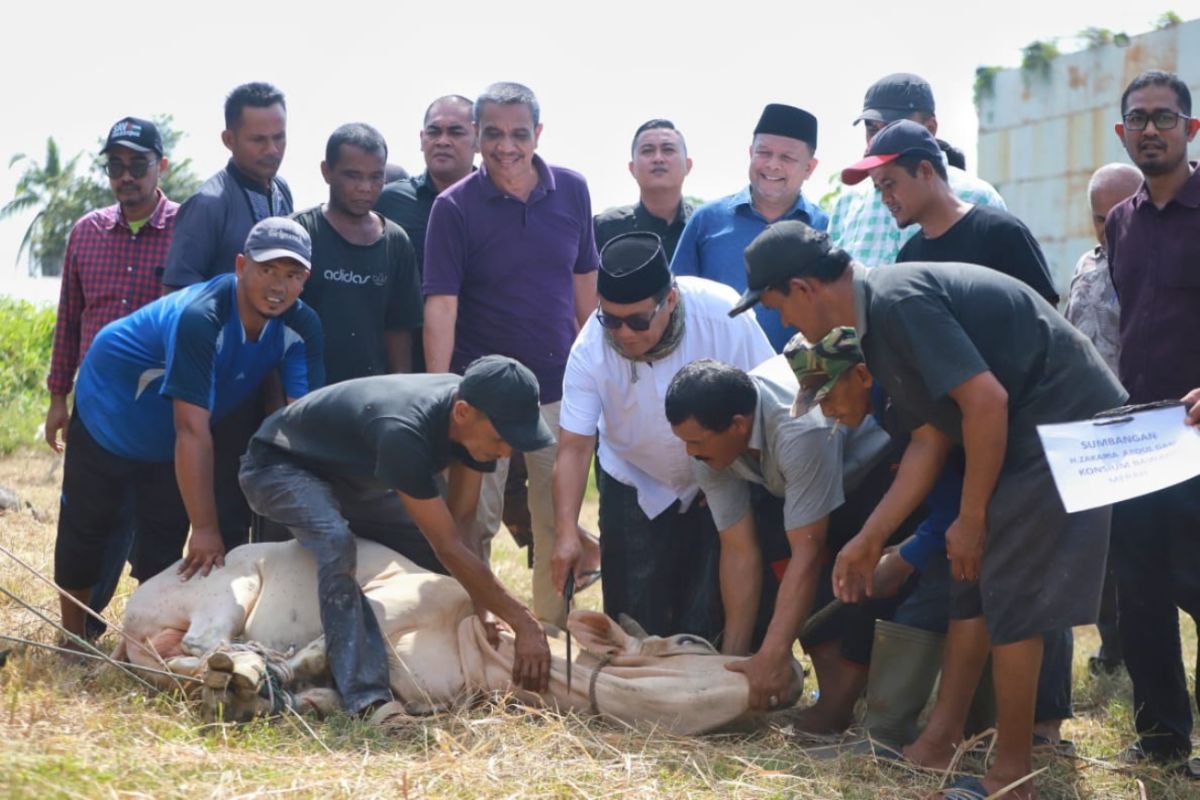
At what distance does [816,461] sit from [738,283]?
1.60 m

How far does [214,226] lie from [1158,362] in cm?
389

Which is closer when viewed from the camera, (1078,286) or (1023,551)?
(1023,551)

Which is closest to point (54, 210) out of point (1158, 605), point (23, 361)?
point (23, 361)

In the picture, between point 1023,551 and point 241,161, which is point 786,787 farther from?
point 241,161

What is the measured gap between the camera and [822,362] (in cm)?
483

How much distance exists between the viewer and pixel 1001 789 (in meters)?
4.45

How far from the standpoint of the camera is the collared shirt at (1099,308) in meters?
6.55

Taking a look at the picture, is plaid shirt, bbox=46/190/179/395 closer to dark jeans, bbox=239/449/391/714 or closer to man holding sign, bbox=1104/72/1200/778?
dark jeans, bbox=239/449/391/714

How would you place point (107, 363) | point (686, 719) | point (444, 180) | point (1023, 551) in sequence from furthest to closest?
point (444, 180), point (107, 363), point (686, 719), point (1023, 551)

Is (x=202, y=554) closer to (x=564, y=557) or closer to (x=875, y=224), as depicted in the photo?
(x=564, y=557)

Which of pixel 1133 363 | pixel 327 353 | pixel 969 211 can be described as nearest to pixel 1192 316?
pixel 1133 363

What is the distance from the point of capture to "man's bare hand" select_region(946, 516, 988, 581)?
14.6ft

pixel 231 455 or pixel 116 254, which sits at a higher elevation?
pixel 116 254

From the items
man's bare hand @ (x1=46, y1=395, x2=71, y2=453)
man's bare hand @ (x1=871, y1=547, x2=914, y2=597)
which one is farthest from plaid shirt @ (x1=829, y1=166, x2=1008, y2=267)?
man's bare hand @ (x1=46, y1=395, x2=71, y2=453)
